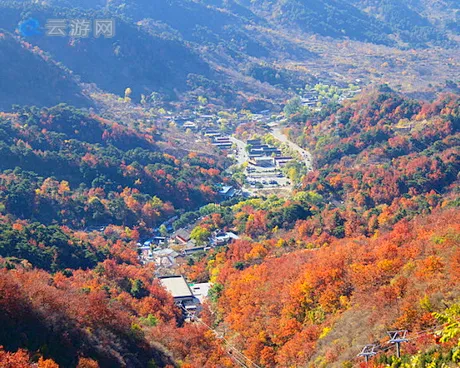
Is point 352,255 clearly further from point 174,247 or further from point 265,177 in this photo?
point 265,177

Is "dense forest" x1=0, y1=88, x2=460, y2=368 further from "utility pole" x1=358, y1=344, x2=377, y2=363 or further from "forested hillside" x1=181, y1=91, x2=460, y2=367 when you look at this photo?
"utility pole" x1=358, y1=344, x2=377, y2=363

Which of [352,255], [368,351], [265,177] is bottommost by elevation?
[265,177]

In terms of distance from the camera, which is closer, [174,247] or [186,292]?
[186,292]

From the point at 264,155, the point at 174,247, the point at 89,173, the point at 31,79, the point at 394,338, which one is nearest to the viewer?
the point at 394,338

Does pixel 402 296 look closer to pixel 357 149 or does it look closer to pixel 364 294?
pixel 364 294

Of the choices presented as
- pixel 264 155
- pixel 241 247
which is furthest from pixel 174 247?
pixel 264 155

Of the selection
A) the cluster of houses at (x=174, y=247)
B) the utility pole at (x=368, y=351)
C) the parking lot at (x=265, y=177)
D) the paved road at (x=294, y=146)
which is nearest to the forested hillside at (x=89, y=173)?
the cluster of houses at (x=174, y=247)

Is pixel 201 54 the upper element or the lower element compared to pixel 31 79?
lower
